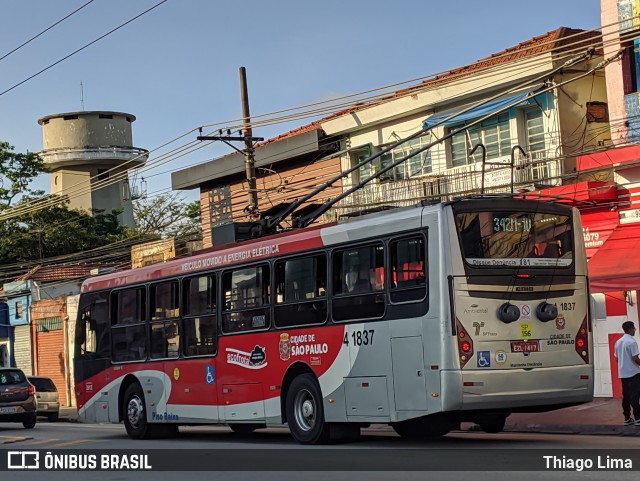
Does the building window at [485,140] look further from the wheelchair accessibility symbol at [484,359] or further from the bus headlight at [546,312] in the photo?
the wheelchair accessibility symbol at [484,359]

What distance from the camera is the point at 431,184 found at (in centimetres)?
2844

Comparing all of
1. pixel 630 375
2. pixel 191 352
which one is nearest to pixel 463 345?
pixel 630 375

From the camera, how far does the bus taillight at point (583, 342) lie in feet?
47.1

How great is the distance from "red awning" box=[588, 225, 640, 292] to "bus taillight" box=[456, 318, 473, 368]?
7233 millimetres

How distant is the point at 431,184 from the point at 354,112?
4496 mm

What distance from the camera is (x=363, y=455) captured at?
1334cm

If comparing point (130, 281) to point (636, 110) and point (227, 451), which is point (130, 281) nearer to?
point (227, 451)

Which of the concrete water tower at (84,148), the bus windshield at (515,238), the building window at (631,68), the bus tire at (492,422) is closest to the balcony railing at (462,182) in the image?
the building window at (631,68)

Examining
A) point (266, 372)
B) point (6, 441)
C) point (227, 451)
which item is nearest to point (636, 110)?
point (266, 372)

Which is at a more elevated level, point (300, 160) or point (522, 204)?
point (300, 160)

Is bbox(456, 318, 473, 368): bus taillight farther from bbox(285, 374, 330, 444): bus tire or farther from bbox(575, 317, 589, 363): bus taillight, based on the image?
bbox(285, 374, 330, 444): bus tire

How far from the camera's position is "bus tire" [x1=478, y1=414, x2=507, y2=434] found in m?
15.8

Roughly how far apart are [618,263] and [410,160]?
1046 cm

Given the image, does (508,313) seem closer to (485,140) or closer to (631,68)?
(631,68)
